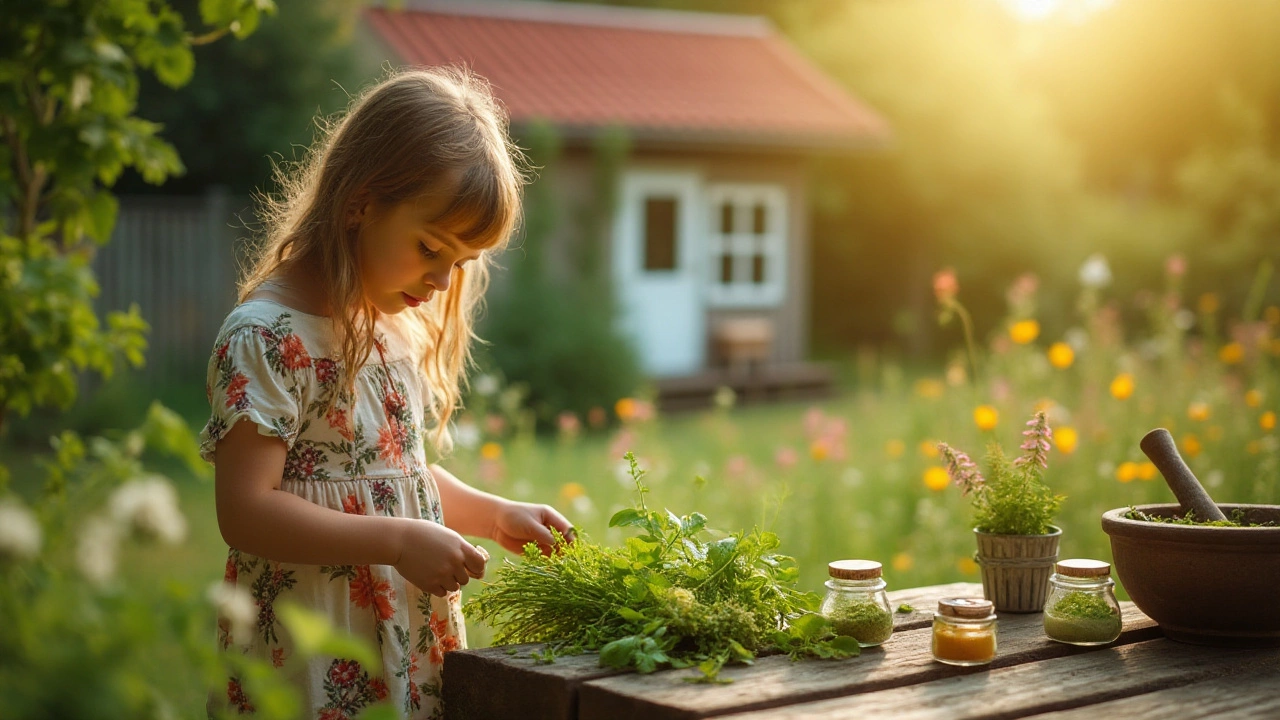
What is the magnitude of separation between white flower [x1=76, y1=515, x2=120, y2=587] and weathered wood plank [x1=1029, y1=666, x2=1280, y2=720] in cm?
103

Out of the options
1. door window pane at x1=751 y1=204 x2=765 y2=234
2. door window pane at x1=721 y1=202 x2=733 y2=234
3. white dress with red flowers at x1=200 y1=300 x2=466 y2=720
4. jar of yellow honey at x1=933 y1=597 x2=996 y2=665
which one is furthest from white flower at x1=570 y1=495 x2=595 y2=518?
door window pane at x1=751 y1=204 x2=765 y2=234

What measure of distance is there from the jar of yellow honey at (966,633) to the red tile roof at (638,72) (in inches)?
391

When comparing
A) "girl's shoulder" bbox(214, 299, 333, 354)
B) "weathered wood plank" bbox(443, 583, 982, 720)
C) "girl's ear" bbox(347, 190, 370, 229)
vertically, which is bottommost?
"weathered wood plank" bbox(443, 583, 982, 720)

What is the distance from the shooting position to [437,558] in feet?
5.82

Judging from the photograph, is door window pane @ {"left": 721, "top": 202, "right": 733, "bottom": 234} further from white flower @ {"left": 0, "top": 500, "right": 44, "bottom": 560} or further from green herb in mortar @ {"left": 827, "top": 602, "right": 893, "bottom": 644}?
white flower @ {"left": 0, "top": 500, "right": 44, "bottom": 560}

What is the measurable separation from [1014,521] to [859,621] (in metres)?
0.49

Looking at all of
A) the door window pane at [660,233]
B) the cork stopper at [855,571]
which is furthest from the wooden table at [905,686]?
the door window pane at [660,233]

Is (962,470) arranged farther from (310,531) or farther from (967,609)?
(310,531)

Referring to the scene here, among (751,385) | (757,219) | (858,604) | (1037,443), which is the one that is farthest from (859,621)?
(757,219)

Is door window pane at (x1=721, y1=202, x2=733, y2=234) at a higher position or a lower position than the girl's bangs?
higher

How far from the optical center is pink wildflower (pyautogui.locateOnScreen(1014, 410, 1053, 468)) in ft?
6.74

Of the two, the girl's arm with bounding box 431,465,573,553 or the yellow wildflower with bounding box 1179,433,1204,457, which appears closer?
the girl's arm with bounding box 431,465,573,553

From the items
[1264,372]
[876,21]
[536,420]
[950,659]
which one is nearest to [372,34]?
[536,420]

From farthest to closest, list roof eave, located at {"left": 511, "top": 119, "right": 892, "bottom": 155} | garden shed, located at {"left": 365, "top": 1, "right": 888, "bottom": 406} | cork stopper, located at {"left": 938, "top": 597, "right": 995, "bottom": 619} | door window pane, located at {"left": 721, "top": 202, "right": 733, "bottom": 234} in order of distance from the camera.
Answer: door window pane, located at {"left": 721, "top": 202, "right": 733, "bottom": 234} → garden shed, located at {"left": 365, "top": 1, "right": 888, "bottom": 406} → roof eave, located at {"left": 511, "top": 119, "right": 892, "bottom": 155} → cork stopper, located at {"left": 938, "top": 597, "right": 995, "bottom": 619}
